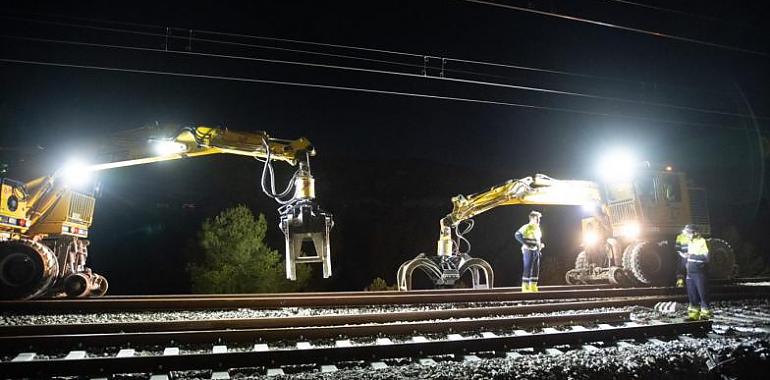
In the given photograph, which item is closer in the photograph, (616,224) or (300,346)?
(300,346)

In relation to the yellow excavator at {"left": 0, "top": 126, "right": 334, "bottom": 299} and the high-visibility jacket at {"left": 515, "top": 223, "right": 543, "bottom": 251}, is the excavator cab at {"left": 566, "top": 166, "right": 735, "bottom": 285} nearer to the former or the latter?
the high-visibility jacket at {"left": 515, "top": 223, "right": 543, "bottom": 251}

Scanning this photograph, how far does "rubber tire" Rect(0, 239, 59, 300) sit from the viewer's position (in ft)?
26.5

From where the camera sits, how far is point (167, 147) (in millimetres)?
9086

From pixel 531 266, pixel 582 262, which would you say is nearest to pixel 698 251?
pixel 531 266

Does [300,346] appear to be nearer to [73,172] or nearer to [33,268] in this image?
[33,268]

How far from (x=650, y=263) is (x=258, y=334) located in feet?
36.6

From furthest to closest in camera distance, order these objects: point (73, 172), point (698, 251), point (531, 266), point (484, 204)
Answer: point (484, 204) → point (531, 266) → point (73, 172) → point (698, 251)

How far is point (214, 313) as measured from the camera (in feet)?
25.0

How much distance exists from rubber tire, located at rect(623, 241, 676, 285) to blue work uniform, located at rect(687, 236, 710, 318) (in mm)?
4040

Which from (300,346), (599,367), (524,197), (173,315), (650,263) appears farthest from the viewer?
(650,263)

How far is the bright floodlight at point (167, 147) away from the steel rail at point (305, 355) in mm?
5372

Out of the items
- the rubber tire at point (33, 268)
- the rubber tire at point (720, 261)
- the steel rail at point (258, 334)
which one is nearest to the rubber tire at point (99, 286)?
the rubber tire at point (33, 268)

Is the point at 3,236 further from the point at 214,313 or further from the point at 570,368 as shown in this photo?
the point at 570,368

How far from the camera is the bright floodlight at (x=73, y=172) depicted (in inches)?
376
